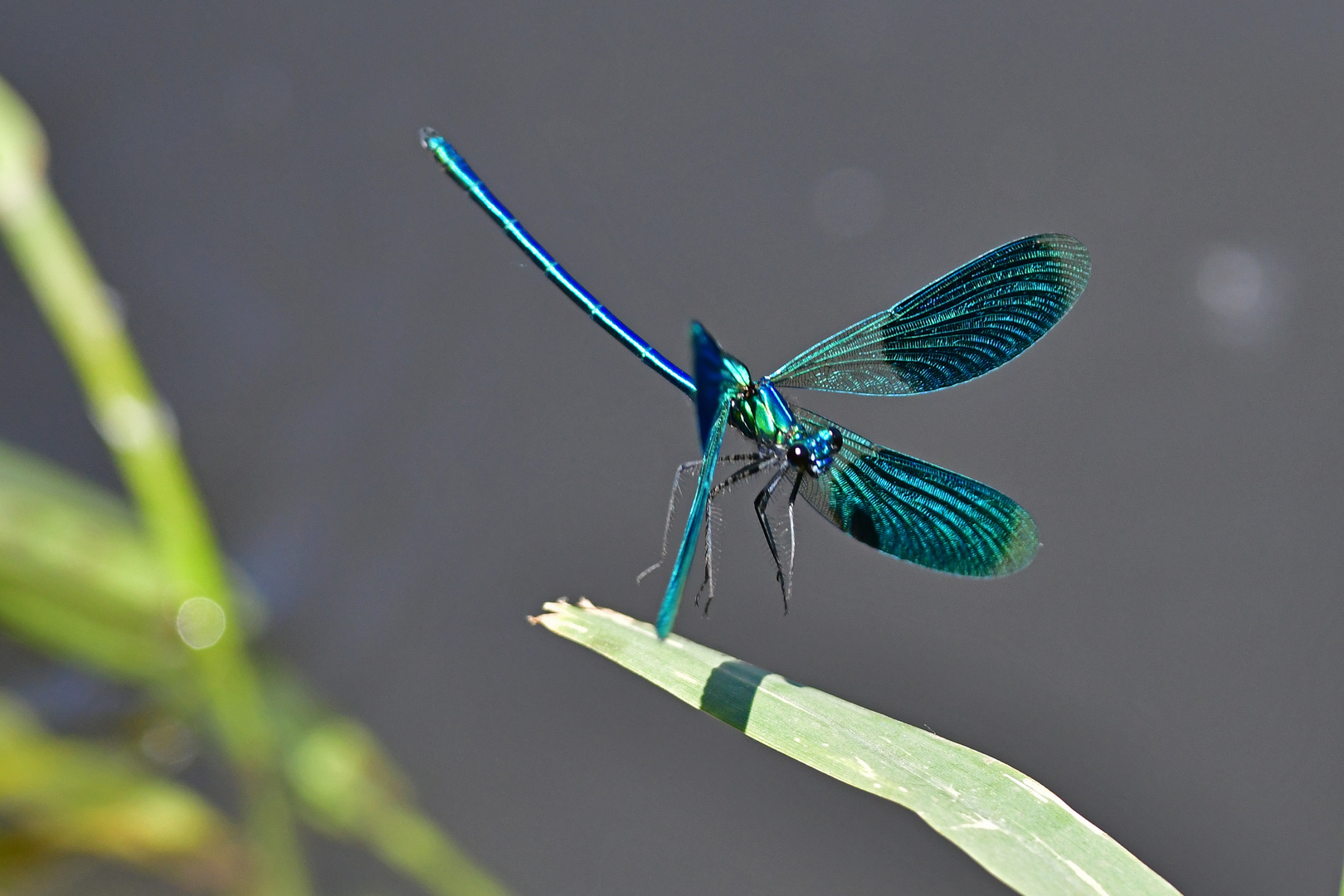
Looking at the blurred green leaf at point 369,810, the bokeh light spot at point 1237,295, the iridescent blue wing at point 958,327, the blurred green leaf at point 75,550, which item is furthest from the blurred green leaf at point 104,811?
the bokeh light spot at point 1237,295

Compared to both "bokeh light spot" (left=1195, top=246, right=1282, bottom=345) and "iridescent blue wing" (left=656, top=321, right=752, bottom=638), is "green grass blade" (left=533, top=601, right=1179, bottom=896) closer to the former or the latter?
"iridescent blue wing" (left=656, top=321, right=752, bottom=638)

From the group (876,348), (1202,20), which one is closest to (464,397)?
(876,348)

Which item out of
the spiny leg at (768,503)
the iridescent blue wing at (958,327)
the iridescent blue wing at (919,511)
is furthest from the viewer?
the spiny leg at (768,503)

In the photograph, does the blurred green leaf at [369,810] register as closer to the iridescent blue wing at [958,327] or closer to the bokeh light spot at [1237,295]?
the iridescent blue wing at [958,327]

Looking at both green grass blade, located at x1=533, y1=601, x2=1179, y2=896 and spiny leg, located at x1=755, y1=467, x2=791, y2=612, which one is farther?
spiny leg, located at x1=755, y1=467, x2=791, y2=612

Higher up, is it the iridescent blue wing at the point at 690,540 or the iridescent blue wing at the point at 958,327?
the iridescent blue wing at the point at 958,327

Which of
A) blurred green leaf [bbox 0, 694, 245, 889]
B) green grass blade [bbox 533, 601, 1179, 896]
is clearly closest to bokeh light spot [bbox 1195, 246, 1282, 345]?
green grass blade [bbox 533, 601, 1179, 896]
